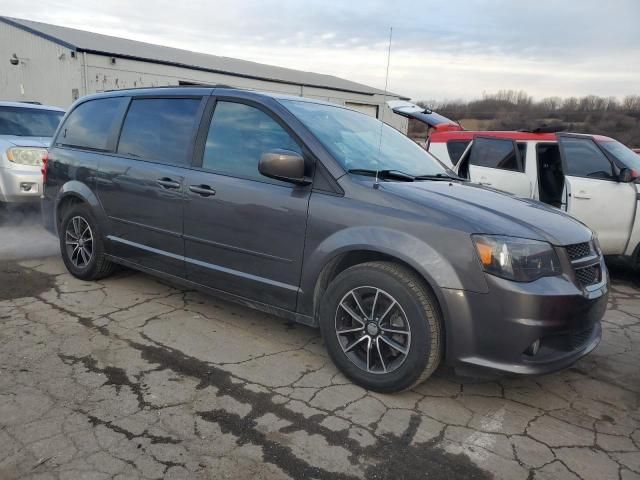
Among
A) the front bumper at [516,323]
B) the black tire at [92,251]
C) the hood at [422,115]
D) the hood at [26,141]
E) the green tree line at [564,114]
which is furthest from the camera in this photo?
the green tree line at [564,114]

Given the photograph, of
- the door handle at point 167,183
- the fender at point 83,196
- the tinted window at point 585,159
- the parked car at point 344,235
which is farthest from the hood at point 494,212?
the tinted window at point 585,159

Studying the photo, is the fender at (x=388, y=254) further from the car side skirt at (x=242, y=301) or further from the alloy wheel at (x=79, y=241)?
the alloy wheel at (x=79, y=241)

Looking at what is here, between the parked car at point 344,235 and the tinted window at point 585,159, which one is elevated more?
the tinted window at point 585,159

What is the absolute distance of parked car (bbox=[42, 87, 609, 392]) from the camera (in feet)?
8.87

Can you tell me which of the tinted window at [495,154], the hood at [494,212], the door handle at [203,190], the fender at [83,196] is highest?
the tinted window at [495,154]

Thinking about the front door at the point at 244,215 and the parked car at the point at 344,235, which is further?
the front door at the point at 244,215

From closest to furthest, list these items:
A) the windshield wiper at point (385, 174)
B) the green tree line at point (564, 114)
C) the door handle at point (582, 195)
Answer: the windshield wiper at point (385, 174), the door handle at point (582, 195), the green tree line at point (564, 114)

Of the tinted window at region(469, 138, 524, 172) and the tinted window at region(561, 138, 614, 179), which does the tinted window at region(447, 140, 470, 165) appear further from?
the tinted window at region(561, 138, 614, 179)

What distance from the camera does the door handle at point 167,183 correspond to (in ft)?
12.5

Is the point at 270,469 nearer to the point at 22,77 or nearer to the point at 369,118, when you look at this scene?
the point at 369,118

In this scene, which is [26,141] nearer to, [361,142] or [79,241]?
[79,241]

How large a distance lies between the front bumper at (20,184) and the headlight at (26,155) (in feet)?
0.30

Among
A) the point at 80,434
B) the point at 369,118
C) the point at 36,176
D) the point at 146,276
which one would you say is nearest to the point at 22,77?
the point at 36,176

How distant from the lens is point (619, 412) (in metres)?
2.99
